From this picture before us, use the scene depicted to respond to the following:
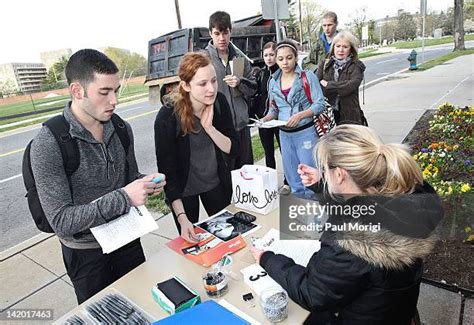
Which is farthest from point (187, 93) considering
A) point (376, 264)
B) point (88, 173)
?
point (376, 264)

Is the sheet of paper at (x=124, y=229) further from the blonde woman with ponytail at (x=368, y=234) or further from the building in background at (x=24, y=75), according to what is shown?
the building in background at (x=24, y=75)

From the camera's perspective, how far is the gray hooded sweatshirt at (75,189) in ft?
4.71

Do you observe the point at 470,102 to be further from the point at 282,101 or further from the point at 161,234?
the point at 161,234

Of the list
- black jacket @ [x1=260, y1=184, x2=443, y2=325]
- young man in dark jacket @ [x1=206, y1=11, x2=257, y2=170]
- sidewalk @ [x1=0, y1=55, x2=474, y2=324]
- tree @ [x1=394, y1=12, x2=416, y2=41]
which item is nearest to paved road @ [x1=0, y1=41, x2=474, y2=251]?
sidewalk @ [x1=0, y1=55, x2=474, y2=324]

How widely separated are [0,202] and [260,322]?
5.26 m

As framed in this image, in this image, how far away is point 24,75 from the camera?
26344mm

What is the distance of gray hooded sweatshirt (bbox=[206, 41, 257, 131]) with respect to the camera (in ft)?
11.7

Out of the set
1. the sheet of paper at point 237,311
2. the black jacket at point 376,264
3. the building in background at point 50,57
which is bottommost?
the sheet of paper at point 237,311

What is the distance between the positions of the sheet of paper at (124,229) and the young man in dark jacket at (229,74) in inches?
73.8

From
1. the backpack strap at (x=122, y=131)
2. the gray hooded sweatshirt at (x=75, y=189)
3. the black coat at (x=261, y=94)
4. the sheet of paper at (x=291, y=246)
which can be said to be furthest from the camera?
the black coat at (x=261, y=94)

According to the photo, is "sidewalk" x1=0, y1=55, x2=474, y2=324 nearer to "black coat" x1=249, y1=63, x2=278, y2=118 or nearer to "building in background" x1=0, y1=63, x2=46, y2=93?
"black coat" x1=249, y1=63, x2=278, y2=118

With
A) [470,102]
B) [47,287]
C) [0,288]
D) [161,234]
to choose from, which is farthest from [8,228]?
[470,102]

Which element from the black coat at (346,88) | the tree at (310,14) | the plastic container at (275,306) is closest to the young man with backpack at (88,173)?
the plastic container at (275,306)

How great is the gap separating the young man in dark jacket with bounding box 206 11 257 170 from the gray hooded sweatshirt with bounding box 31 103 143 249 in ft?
6.16
